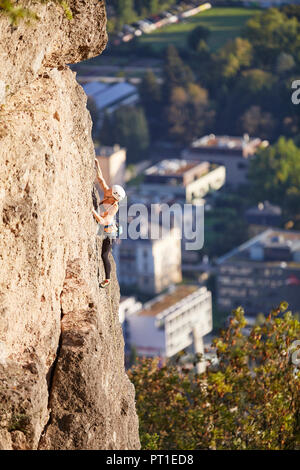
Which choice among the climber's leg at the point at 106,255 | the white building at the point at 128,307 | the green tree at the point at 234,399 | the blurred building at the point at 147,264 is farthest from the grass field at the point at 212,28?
Result: the climber's leg at the point at 106,255

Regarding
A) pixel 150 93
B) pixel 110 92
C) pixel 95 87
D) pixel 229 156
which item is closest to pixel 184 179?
pixel 229 156

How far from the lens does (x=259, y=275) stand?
6238 centimetres

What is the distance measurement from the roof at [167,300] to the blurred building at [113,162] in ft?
50.3

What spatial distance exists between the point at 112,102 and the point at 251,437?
8216cm

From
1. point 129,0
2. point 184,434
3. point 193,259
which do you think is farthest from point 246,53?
point 184,434

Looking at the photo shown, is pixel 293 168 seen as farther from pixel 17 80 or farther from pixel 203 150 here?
pixel 17 80

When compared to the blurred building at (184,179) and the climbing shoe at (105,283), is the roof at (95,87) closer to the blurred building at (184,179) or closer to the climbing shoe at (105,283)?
the blurred building at (184,179)

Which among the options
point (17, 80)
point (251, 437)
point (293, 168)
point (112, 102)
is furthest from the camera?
point (112, 102)

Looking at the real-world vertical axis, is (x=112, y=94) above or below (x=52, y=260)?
below

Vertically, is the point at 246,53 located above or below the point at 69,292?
below

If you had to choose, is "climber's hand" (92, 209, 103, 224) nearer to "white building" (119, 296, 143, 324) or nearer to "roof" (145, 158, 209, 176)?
"white building" (119, 296, 143, 324)

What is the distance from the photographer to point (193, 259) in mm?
68688

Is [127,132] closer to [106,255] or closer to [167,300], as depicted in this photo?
[167,300]

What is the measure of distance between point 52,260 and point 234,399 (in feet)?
17.8
